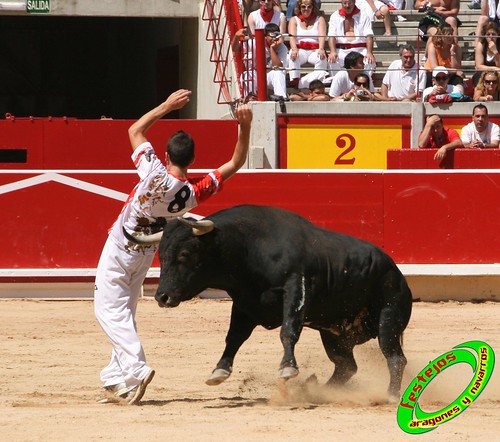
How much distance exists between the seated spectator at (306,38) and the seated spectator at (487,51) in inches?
70.8

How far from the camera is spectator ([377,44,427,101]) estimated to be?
1414 cm

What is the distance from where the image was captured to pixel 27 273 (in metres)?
11.8

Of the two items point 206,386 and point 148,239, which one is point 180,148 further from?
point 206,386

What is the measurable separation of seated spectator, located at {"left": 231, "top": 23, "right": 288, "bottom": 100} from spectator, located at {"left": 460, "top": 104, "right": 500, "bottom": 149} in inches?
87.4

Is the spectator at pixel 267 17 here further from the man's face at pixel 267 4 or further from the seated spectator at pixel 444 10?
the seated spectator at pixel 444 10

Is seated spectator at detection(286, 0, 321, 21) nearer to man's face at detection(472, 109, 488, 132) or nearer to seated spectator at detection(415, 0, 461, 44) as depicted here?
seated spectator at detection(415, 0, 461, 44)

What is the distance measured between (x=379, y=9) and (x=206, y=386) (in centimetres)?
887

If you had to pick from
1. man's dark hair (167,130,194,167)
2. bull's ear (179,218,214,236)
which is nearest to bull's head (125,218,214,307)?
bull's ear (179,218,214,236)

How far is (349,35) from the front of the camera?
14.7 meters

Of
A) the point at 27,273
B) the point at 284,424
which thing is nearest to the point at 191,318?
the point at 27,273

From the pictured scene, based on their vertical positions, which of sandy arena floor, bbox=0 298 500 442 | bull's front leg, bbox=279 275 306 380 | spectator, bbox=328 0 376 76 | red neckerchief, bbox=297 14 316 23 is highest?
red neckerchief, bbox=297 14 316 23

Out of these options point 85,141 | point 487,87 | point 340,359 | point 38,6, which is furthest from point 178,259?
point 38,6

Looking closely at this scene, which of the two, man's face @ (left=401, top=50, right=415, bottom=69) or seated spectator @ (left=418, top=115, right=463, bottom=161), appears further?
man's face @ (left=401, top=50, right=415, bottom=69)

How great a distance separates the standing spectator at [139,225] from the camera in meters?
6.59
